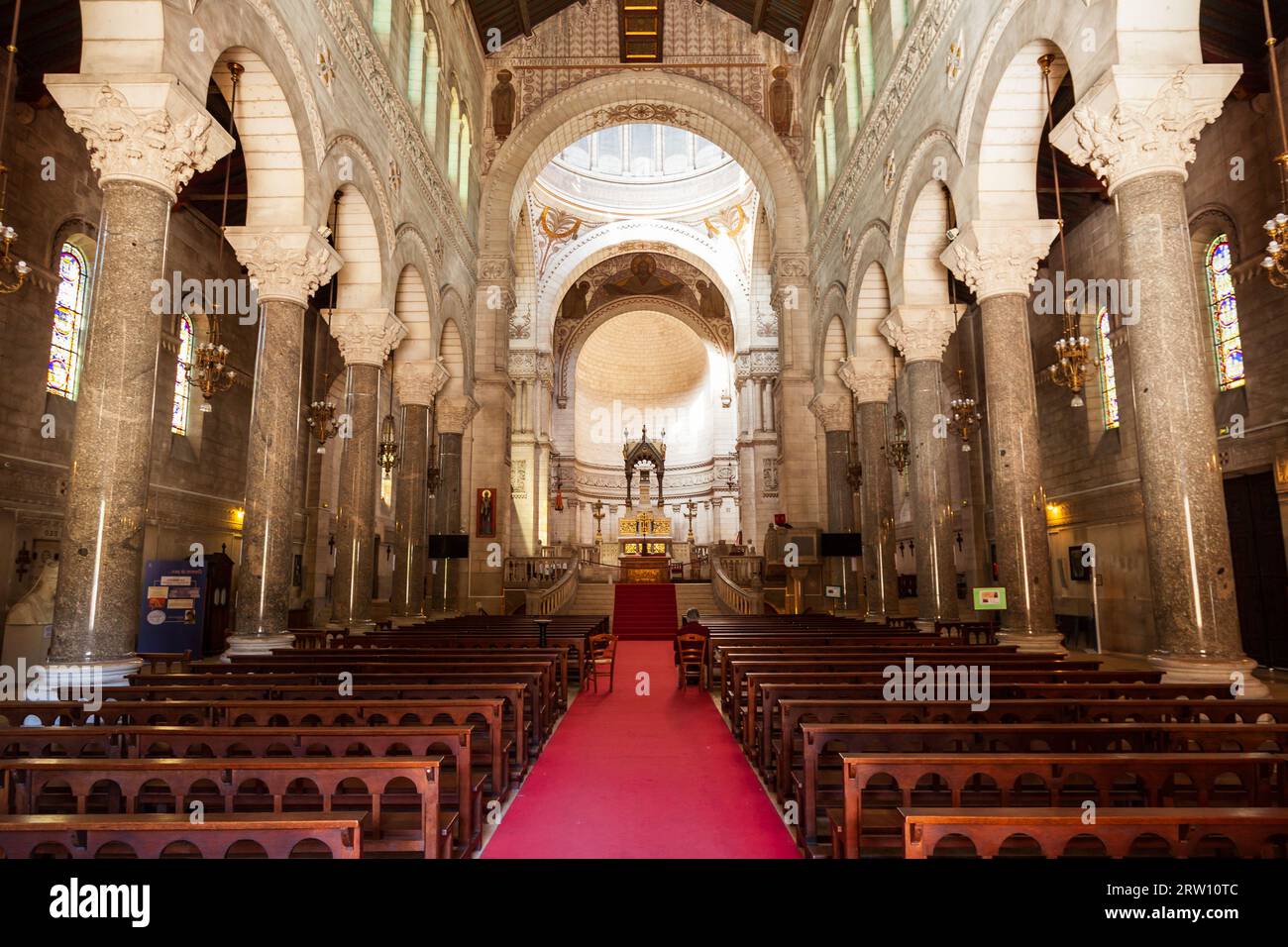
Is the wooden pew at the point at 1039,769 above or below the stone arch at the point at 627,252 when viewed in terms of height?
below

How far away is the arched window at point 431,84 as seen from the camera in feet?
55.7

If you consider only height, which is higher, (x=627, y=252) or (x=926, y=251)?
(x=627, y=252)

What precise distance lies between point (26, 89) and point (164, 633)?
28.8ft

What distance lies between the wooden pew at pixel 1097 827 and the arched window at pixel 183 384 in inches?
672

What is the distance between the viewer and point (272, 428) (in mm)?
Result: 10461

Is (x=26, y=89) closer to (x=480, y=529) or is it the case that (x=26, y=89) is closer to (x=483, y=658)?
(x=483, y=658)

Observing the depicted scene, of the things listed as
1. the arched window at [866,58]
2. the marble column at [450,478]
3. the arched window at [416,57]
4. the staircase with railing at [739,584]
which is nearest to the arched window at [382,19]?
the arched window at [416,57]

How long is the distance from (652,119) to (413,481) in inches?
520

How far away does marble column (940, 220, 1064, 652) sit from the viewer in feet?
32.1

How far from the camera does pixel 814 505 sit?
21.2m

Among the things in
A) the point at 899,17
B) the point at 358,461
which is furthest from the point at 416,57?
the point at 899,17

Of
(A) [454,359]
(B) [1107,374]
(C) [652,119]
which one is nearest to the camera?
(B) [1107,374]

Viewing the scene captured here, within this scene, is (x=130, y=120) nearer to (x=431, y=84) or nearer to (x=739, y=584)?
(x=431, y=84)

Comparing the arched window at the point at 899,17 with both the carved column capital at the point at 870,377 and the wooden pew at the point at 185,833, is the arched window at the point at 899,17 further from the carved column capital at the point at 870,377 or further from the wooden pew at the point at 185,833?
the wooden pew at the point at 185,833
